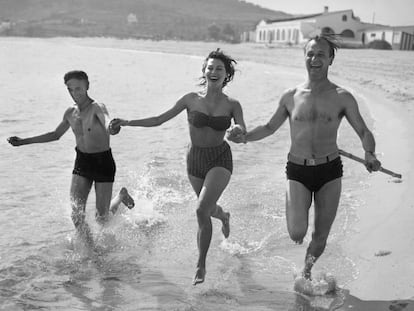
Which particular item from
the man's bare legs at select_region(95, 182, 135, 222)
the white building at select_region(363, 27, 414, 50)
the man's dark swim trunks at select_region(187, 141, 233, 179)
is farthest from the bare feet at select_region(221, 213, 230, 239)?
the white building at select_region(363, 27, 414, 50)

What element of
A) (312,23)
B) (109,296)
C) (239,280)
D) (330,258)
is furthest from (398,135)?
(312,23)

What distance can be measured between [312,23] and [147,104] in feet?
171

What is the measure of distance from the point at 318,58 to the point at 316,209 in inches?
49.8

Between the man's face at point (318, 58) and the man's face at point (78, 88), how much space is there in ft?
7.57

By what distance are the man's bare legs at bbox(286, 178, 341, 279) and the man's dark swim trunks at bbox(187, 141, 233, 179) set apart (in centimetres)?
83

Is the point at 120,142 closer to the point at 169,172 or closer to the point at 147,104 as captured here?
the point at 169,172

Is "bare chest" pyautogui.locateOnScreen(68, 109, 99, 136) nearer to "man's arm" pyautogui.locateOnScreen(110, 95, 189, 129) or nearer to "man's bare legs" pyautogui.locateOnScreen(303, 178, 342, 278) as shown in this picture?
"man's arm" pyautogui.locateOnScreen(110, 95, 189, 129)

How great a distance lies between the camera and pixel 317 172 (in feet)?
14.9

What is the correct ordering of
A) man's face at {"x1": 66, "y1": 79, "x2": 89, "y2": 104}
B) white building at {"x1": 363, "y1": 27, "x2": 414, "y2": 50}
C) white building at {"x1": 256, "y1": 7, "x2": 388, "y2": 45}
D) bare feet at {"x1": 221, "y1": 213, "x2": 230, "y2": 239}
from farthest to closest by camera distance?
white building at {"x1": 256, "y1": 7, "x2": 388, "y2": 45} < white building at {"x1": 363, "y1": 27, "x2": 414, "y2": 50} < bare feet at {"x1": 221, "y1": 213, "x2": 230, "y2": 239} < man's face at {"x1": 66, "y1": 79, "x2": 89, "y2": 104}

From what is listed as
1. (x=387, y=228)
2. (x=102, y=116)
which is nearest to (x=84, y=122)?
(x=102, y=116)

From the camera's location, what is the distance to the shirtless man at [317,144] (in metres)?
4.49

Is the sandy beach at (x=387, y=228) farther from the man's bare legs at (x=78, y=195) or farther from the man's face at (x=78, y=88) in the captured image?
the man's face at (x=78, y=88)

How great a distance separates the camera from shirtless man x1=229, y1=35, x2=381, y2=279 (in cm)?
449

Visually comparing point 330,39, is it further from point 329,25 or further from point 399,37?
point 329,25
